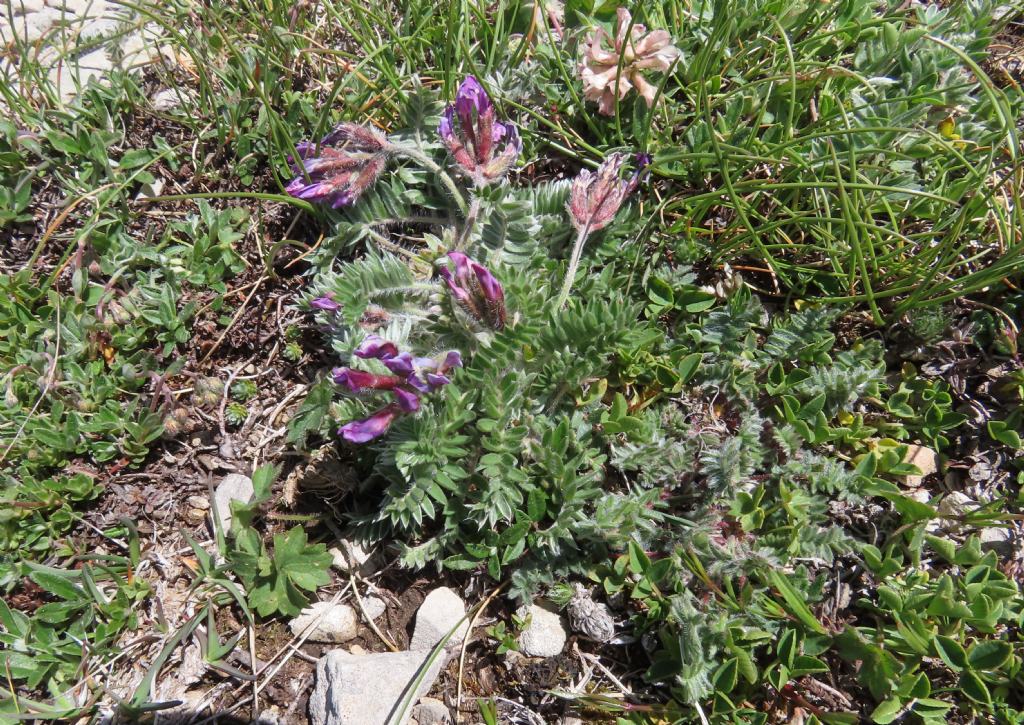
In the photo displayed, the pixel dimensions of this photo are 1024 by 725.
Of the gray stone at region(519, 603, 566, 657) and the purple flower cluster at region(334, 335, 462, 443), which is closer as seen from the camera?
the purple flower cluster at region(334, 335, 462, 443)

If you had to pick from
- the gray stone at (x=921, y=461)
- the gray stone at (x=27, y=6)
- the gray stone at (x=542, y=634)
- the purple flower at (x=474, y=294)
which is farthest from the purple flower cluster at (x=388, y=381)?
the gray stone at (x=27, y=6)

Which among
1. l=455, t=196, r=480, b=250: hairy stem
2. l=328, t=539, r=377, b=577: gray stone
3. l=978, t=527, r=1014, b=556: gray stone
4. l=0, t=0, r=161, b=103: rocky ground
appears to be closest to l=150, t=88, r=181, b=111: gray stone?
l=0, t=0, r=161, b=103: rocky ground

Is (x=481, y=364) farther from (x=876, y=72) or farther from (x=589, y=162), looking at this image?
(x=876, y=72)

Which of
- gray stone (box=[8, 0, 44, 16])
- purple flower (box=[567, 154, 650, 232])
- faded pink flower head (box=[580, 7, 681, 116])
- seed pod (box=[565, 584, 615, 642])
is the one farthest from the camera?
gray stone (box=[8, 0, 44, 16])

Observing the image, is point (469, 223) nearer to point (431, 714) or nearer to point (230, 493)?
point (230, 493)

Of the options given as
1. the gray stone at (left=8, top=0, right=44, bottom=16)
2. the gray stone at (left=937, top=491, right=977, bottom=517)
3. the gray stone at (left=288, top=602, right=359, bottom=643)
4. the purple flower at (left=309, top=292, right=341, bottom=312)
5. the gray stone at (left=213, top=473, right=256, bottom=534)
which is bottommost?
the gray stone at (left=937, top=491, right=977, bottom=517)

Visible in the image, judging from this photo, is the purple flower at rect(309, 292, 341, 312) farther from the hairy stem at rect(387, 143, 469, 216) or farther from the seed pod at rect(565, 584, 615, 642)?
the seed pod at rect(565, 584, 615, 642)

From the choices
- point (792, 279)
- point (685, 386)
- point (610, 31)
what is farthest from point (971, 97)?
point (685, 386)
